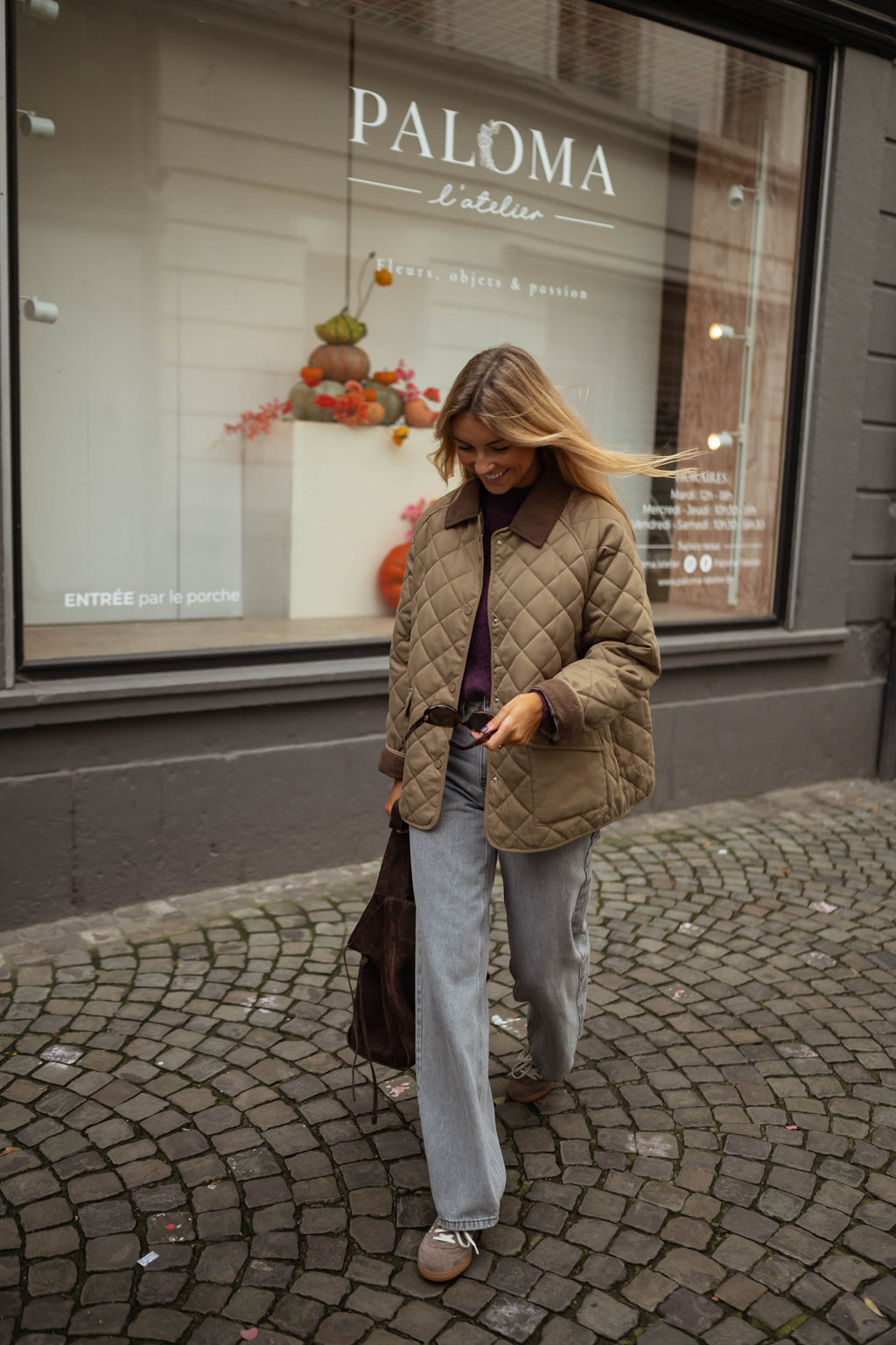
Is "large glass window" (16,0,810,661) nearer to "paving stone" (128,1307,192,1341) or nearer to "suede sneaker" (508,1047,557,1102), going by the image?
"suede sneaker" (508,1047,557,1102)

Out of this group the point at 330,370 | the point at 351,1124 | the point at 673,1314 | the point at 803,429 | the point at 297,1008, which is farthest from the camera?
the point at 803,429

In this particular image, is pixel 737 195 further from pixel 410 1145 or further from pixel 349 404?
pixel 410 1145

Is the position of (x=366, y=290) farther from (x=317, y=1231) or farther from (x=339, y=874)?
(x=317, y=1231)

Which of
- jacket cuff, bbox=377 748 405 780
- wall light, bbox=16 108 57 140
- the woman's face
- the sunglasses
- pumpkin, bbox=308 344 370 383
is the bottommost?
jacket cuff, bbox=377 748 405 780

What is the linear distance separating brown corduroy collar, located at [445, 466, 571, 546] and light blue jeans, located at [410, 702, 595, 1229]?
1.28 feet

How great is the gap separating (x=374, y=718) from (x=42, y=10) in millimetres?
2939

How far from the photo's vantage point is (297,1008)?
3.53 meters

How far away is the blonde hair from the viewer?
230cm

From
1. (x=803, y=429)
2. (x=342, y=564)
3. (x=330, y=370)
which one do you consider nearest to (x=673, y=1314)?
(x=342, y=564)

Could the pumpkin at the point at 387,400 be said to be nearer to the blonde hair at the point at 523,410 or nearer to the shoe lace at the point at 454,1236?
Result: the blonde hair at the point at 523,410

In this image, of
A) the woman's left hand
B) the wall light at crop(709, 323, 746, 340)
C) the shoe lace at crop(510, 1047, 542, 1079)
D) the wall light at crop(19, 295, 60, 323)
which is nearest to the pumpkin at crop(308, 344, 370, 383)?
the wall light at crop(19, 295, 60, 323)

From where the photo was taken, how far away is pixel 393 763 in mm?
2672

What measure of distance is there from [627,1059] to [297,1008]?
1.02 metres

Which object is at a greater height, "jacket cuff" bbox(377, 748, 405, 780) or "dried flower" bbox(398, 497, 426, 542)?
"dried flower" bbox(398, 497, 426, 542)
